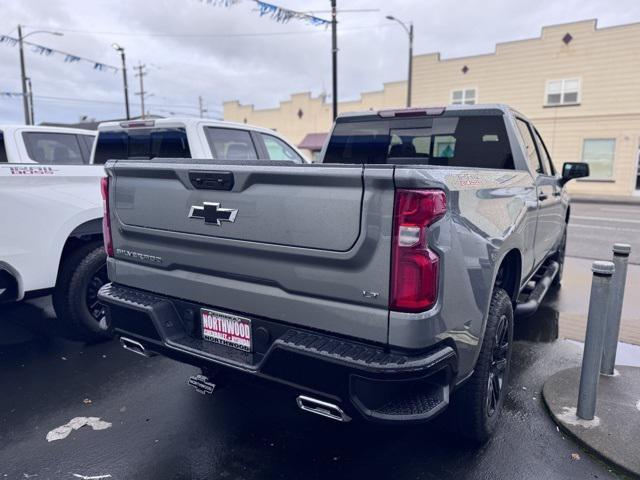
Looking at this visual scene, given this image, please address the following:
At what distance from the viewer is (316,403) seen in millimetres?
2197

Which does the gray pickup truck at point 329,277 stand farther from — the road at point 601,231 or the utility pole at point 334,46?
the utility pole at point 334,46

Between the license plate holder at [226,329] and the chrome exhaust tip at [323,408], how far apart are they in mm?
405

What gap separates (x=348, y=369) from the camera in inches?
80.7

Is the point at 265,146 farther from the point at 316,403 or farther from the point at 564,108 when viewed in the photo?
the point at 564,108

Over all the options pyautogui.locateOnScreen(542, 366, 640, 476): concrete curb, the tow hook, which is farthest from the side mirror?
the tow hook

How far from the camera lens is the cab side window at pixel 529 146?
397 cm

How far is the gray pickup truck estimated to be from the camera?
202 cm

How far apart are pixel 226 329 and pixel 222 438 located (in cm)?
85

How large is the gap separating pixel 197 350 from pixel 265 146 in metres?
3.69

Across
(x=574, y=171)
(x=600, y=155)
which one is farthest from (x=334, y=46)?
(x=600, y=155)

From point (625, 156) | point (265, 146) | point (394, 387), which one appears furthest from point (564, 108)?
point (394, 387)

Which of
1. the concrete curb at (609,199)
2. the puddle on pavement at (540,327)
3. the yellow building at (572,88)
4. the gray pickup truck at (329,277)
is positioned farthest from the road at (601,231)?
the gray pickup truck at (329,277)

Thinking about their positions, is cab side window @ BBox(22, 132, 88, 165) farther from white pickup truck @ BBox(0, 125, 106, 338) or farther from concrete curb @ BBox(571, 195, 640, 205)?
concrete curb @ BBox(571, 195, 640, 205)

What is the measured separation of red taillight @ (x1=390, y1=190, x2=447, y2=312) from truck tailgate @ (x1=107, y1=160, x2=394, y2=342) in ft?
0.14
